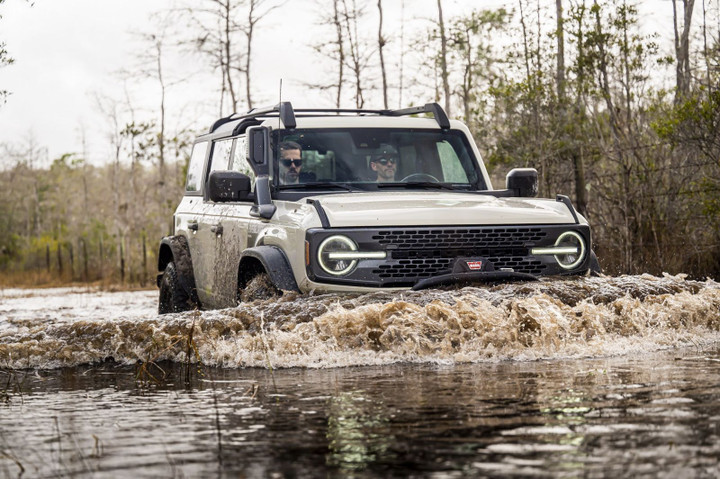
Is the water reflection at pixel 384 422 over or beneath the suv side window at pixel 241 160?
beneath

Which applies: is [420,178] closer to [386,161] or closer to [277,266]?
[386,161]

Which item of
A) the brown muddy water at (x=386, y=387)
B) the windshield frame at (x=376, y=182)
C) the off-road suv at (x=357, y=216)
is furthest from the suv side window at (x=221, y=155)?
the brown muddy water at (x=386, y=387)

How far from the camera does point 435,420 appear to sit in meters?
4.99

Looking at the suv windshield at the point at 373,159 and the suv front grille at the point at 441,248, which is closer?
the suv front grille at the point at 441,248

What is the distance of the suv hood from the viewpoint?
24.8 feet

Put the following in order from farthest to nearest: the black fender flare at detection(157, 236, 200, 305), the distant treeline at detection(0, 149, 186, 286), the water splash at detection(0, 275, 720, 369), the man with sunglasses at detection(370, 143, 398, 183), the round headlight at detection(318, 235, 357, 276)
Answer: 1. the distant treeline at detection(0, 149, 186, 286)
2. the black fender flare at detection(157, 236, 200, 305)
3. the man with sunglasses at detection(370, 143, 398, 183)
4. the round headlight at detection(318, 235, 357, 276)
5. the water splash at detection(0, 275, 720, 369)

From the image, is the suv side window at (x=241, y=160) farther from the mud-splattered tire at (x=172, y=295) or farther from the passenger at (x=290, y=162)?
the mud-splattered tire at (x=172, y=295)

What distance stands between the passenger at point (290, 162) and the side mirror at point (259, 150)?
0.42 feet

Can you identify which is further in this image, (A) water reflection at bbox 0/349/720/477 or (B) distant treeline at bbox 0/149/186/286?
(B) distant treeline at bbox 0/149/186/286

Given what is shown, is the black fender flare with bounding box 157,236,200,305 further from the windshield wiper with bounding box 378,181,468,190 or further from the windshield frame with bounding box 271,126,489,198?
the windshield wiper with bounding box 378,181,468,190

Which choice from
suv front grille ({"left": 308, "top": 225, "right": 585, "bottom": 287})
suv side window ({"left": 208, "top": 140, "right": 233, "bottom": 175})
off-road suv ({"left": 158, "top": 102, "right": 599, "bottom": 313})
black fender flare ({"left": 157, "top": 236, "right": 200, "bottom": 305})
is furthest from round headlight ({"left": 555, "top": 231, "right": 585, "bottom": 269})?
black fender flare ({"left": 157, "top": 236, "right": 200, "bottom": 305})

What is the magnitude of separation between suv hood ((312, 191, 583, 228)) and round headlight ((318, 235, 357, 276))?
104 millimetres

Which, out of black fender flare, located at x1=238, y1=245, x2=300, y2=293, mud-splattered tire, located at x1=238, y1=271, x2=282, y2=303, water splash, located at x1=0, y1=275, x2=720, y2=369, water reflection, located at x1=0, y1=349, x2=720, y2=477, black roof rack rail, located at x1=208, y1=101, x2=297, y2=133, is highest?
black roof rack rail, located at x1=208, y1=101, x2=297, y2=133

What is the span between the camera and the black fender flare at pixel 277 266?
302 inches
